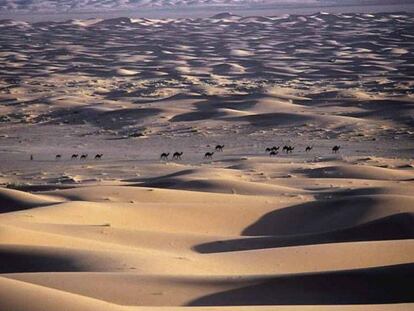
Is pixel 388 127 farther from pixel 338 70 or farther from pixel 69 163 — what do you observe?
pixel 338 70

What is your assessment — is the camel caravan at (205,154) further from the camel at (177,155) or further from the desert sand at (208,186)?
the desert sand at (208,186)

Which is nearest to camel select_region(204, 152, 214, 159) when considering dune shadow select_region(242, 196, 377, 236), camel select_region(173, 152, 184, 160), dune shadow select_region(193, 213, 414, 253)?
camel select_region(173, 152, 184, 160)

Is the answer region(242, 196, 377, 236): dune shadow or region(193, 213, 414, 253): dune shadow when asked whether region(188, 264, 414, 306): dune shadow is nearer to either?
region(193, 213, 414, 253): dune shadow

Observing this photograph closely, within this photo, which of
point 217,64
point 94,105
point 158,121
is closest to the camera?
point 158,121

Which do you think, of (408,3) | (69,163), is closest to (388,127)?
(69,163)

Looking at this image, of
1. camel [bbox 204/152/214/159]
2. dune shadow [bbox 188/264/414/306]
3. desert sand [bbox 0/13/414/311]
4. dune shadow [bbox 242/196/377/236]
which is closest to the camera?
dune shadow [bbox 188/264/414/306]

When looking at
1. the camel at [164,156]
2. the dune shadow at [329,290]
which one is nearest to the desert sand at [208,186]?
the dune shadow at [329,290]

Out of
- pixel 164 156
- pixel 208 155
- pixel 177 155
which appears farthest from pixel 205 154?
pixel 164 156
